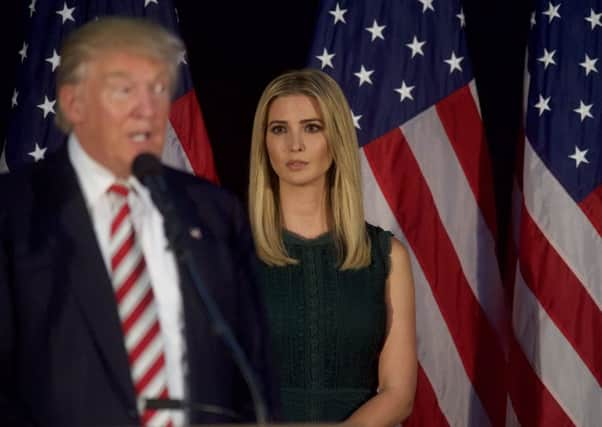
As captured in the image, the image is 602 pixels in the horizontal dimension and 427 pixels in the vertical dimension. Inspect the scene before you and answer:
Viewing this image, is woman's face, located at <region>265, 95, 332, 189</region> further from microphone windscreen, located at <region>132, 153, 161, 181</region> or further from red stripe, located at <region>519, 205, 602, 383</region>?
microphone windscreen, located at <region>132, 153, 161, 181</region>

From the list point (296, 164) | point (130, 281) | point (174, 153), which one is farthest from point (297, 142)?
point (130, 281)

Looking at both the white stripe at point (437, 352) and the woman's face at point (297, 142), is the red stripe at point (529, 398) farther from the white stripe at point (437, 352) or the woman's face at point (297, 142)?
the woman's face at point (297, 142)

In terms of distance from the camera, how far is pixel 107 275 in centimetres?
151

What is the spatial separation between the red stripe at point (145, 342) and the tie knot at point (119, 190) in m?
0.20

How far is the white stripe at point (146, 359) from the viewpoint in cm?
150

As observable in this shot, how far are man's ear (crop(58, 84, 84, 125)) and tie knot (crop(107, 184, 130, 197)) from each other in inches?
4.3

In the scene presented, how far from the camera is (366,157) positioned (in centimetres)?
353

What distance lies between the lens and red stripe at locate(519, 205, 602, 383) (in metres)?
3.51

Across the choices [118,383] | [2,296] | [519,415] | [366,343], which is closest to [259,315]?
[118,383]

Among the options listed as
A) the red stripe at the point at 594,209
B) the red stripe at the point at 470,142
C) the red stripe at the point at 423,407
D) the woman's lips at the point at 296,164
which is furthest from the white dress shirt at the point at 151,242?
the red stripe at the point at 594,209

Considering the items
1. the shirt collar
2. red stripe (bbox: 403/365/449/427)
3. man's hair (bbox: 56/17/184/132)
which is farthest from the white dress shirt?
red stripe (bbox: 403/365/449/427)

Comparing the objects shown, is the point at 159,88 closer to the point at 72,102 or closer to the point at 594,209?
the point at 72,102

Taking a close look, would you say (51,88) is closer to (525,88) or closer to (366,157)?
(366,157)

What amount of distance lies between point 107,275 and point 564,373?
2315 millimetres
